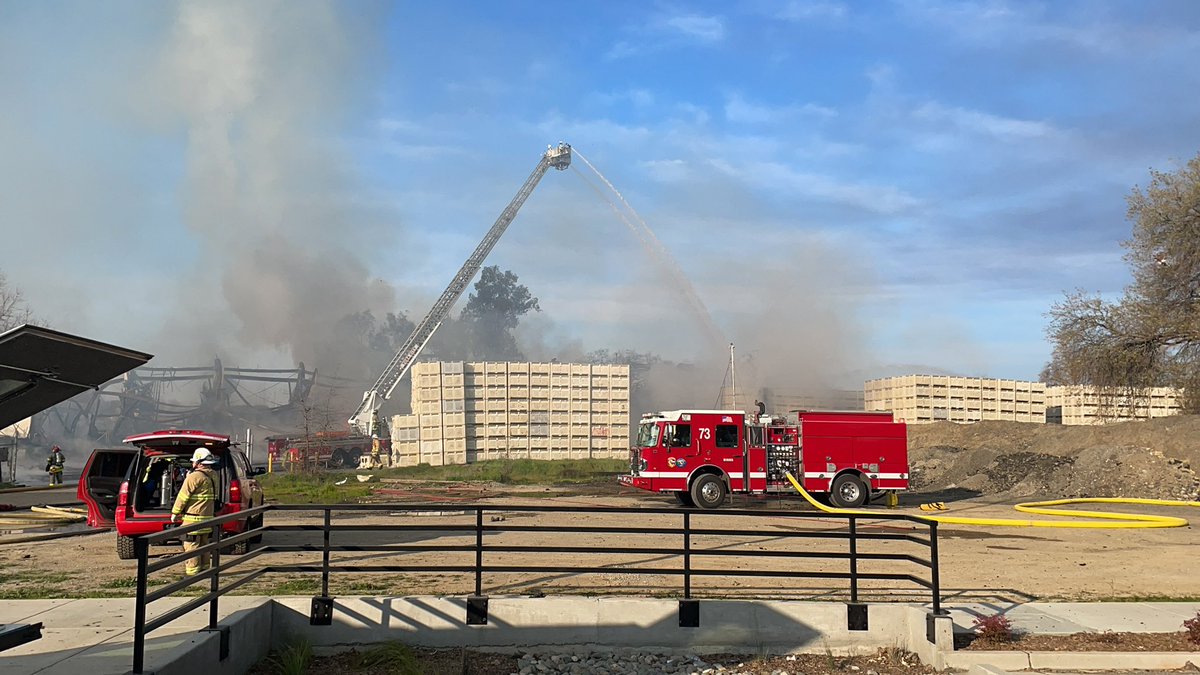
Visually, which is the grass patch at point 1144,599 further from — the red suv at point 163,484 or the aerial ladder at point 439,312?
the aerial ladder at point 439,312

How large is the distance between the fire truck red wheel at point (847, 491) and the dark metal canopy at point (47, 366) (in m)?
20.9

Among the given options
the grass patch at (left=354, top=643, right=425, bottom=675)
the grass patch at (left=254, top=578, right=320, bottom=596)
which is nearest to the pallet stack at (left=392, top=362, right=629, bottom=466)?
the grass patch at (left=254, top=578, right=320, bottom=596)

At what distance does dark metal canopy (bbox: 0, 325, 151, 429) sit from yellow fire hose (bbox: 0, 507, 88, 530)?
1633 centimetres

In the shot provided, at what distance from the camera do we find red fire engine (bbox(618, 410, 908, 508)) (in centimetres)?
2331

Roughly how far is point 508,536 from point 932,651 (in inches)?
384

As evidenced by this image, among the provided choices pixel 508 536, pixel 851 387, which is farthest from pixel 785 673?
pixel 851 387

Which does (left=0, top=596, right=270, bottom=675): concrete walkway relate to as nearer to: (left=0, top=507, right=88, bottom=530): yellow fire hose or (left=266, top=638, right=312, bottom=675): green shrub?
(left=266, top=638, right=312, bottom=675): green shrub

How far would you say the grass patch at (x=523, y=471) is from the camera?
3484 cm

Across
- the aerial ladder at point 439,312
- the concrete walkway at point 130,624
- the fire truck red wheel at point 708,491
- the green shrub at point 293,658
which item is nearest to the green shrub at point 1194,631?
the concrete walkway at point 130,624

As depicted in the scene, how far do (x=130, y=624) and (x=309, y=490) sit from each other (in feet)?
67.5

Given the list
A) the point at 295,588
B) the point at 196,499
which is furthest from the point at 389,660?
the point at 196,499

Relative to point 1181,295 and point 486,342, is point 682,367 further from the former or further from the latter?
point 486,342

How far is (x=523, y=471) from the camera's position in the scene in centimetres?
3725

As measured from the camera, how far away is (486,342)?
4281 inches
